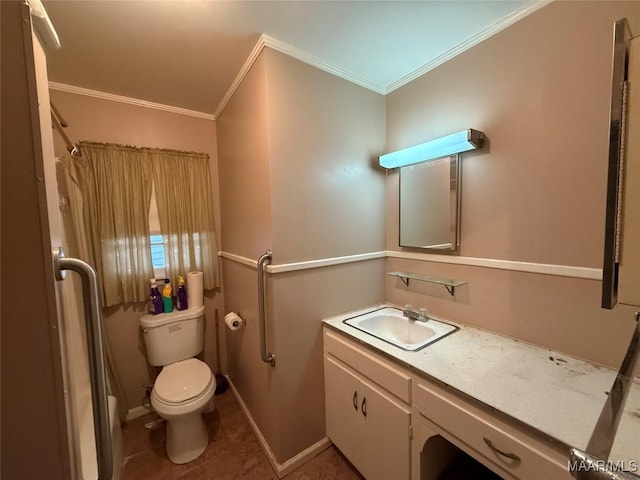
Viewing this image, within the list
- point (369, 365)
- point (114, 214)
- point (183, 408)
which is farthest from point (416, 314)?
point (114, 214)

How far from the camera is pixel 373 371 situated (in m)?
1.31

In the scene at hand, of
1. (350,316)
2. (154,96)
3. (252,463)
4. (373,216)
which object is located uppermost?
(154,96)

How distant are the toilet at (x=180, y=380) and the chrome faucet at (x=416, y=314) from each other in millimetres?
1376

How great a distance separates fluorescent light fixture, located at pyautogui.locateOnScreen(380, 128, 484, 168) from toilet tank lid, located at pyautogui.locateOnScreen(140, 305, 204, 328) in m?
1.80

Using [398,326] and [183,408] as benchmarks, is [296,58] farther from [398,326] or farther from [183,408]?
[183,408]

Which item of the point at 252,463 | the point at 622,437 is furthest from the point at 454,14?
the point at 252,463

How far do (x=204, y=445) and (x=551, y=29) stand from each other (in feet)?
9.83

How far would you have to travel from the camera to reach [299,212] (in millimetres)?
1516

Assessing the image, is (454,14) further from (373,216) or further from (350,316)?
(350,316)

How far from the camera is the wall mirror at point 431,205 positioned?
154cm

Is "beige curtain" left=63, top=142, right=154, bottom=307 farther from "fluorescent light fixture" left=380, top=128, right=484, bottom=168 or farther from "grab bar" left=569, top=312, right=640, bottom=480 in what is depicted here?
"grab bar" left=569, top=312, right=640, bottom=480

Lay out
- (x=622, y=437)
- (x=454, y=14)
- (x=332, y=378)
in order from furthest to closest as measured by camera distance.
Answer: (x=332, y=378) → (x=454, y=14) → (x=622, y=437)

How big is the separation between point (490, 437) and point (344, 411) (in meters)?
0.82

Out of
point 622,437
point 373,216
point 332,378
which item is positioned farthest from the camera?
point 373,216
